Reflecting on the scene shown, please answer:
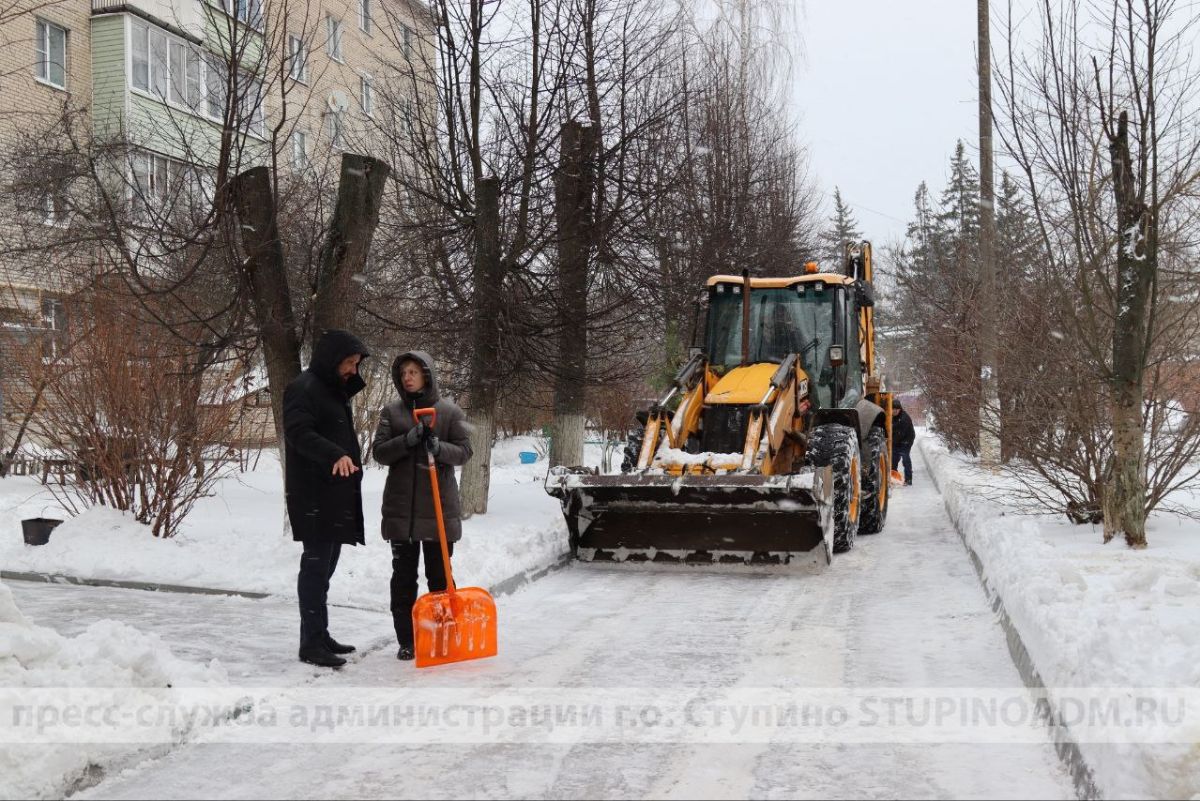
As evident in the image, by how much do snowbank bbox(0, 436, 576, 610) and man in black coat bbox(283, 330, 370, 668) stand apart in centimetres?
155

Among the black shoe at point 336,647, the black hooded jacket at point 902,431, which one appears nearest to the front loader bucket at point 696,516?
the black shoe at point 336,647

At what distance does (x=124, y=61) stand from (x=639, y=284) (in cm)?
1547

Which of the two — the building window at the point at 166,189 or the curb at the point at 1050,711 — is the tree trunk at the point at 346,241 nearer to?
the building window at the point at 166,189

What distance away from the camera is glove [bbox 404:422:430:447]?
5.91 metres

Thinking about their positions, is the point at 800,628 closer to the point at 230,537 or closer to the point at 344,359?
the point at 344,359

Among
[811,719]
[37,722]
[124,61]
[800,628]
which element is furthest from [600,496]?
[124,61]

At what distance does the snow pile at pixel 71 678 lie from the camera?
3.89 meters

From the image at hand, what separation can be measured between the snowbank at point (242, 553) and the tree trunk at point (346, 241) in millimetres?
1933

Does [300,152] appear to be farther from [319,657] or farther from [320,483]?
[319,657]

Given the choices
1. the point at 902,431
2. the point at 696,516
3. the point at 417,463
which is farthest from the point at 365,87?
the point at 902,431

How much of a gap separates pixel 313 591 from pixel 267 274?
162 inches

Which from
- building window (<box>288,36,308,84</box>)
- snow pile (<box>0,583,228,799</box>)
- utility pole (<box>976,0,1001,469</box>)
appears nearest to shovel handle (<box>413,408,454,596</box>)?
snow pile (<box>0,583,228,799</box>)

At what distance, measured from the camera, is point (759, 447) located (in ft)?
30.7

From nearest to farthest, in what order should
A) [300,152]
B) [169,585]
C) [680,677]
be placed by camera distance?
[680,677] < [169,585] < [300,152]
